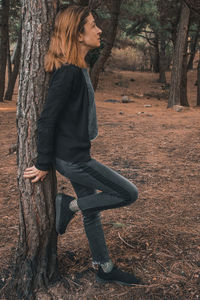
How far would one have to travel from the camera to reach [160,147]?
657cm

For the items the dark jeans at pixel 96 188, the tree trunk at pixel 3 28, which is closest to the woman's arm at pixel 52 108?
the dark jeans at pixel 96 188

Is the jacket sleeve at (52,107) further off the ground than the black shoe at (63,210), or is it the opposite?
the jacket sleeve at (52,107)

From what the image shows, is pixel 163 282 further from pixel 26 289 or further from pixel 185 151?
pixel 185 151

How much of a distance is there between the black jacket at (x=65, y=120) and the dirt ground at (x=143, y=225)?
1.11 metres

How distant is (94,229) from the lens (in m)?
2.48

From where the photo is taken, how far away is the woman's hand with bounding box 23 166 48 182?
2361mm

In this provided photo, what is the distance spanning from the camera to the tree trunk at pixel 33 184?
91.6 inches

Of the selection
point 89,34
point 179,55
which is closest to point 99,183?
point 89,34

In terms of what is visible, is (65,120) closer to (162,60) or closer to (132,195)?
(132,195)

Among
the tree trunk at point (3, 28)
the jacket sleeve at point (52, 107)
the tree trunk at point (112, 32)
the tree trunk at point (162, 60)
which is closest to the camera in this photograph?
the jacket sleeve at point (52, 107)

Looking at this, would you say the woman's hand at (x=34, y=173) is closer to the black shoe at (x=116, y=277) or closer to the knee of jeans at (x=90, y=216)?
the knee of jeans at (x=90, y=216)

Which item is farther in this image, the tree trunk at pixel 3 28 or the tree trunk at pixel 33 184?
the tree trunk at pixel 3 28

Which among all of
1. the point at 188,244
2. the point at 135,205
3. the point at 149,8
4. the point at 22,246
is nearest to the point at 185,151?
the point at 135,205

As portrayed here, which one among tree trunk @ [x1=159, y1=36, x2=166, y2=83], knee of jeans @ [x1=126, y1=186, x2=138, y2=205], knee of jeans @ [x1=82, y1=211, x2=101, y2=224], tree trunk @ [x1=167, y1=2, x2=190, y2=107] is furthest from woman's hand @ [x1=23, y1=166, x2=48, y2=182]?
tree trunk @ [x1=159, y1=36, x2=166, y2=83]
